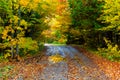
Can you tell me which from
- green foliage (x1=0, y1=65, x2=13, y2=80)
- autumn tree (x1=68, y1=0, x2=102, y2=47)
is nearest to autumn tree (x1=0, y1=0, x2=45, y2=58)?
green foliage (x1=0, y1=65, x2=13, y2=80)

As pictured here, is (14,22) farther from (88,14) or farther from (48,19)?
(48,19)

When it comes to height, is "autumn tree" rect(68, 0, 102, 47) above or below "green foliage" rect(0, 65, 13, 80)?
above

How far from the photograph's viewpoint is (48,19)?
32281mm

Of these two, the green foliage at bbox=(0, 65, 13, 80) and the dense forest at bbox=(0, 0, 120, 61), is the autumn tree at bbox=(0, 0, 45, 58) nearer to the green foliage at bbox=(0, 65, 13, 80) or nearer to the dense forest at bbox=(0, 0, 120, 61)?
the dense forest at bbox=(0, 0, 120, 61)

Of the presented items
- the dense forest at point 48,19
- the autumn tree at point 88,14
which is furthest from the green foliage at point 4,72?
the autumn tree at point 88,14

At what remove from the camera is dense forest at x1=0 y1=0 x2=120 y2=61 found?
21.7 metres

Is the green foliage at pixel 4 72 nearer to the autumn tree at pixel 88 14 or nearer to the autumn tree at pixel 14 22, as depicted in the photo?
the autumn tree at pixel 14 22

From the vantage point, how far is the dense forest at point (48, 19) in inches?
855

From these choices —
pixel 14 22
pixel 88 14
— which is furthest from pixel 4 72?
pixel 88 14

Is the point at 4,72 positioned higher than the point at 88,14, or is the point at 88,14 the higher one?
the point at 88,14

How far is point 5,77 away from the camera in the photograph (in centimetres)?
1533

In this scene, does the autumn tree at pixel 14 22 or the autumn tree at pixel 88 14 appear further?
the autumn tree at pixel 88 14

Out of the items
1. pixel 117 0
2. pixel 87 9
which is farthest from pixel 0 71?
pixel 87 9

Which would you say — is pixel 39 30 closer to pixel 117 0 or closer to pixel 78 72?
pixel 117 0
